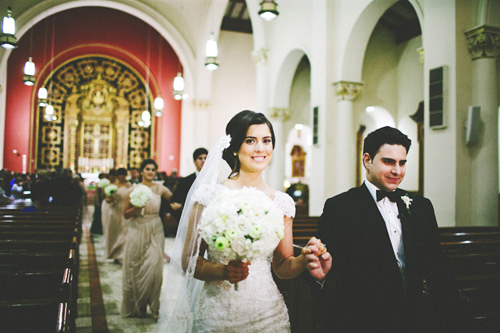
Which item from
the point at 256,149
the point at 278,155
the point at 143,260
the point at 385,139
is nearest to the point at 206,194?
the point at 256,149

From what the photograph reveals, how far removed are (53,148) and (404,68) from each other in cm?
1593

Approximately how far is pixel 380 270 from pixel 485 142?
5.00m

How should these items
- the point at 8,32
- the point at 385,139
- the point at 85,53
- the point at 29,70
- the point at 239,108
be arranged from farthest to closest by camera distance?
the point at 85,53, the point at 239,108, the point at 29,70, the point at 8,32, the point at 385,139

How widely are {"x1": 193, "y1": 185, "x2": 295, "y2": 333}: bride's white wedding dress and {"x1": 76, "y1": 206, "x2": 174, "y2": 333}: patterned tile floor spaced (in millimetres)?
2444

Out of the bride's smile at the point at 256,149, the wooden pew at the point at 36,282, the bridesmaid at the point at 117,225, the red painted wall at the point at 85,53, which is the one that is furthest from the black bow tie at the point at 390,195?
the red painted wall at the point at 85,53

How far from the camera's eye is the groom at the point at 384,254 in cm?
190

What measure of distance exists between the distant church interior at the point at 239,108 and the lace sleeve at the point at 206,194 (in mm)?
970

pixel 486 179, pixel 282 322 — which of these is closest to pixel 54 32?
pixel 486 179

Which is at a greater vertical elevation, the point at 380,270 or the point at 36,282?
the point at 380,270

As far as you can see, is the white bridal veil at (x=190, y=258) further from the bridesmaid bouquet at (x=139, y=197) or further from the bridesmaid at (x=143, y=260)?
the bridesmaid at (x=143, y=260)

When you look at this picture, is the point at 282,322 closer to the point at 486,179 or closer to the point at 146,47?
the point at 486,179

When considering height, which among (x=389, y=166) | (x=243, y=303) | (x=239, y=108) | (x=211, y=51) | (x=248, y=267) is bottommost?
(x=243, y=303)

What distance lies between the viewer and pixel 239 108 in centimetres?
1873

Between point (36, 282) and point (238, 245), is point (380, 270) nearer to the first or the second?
point (238, 245)
